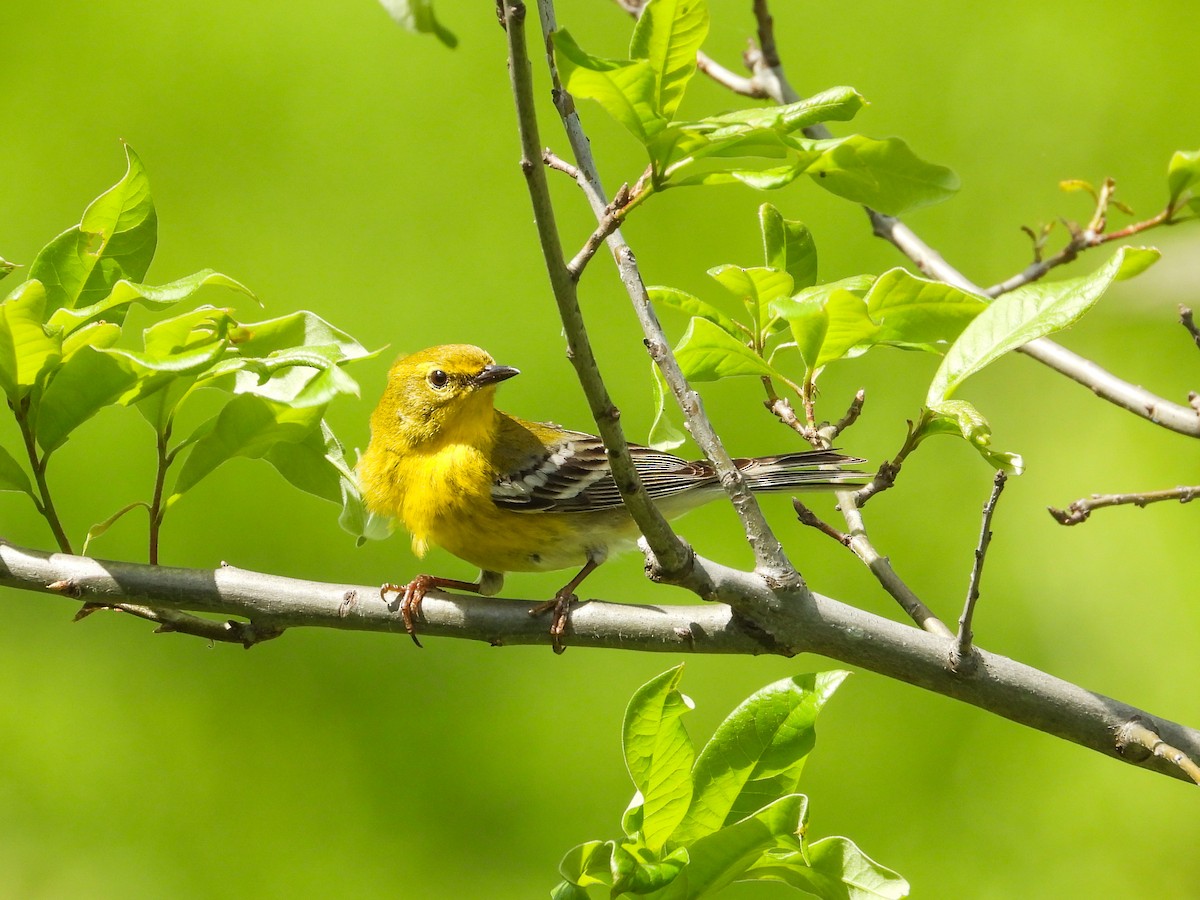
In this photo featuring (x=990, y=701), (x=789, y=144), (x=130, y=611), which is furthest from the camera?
(x=130, y=611)

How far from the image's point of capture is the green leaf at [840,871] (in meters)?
1.22

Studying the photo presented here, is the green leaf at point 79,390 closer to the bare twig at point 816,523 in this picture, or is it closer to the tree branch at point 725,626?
the tree branch at point 725,626

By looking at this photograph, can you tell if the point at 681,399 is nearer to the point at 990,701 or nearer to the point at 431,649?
the point at 990,701

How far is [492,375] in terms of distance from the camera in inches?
99.2

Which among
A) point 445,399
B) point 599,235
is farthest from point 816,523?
point 445,399

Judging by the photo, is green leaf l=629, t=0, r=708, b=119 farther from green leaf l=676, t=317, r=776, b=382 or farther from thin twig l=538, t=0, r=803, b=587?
green leaf l=676, t=317, r=776, b=382

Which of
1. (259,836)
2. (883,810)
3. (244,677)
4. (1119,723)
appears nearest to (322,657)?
(244,677)

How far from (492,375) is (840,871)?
60.5 inches

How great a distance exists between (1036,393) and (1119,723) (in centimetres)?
290

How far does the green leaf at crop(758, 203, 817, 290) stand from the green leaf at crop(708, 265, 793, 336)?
0.58ft

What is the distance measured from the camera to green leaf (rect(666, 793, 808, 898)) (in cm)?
120

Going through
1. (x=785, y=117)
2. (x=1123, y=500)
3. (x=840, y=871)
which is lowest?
(x=840, y=871)

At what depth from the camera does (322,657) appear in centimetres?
391

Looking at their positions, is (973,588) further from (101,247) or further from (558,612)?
(101,247)
